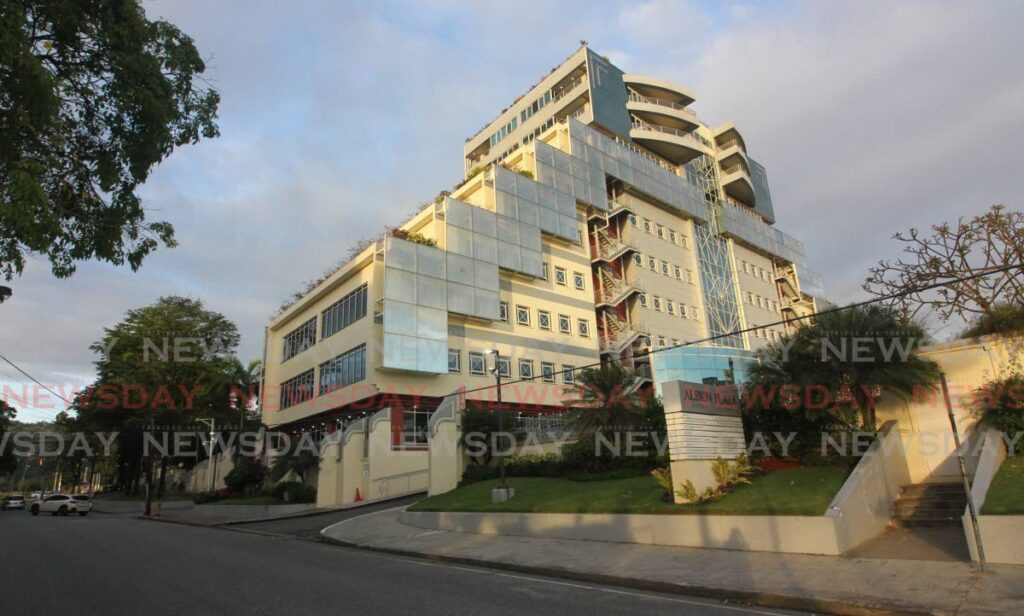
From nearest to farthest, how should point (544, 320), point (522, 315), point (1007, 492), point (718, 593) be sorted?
point (718, 593)
point (1007, 492)
point (522, 315)
point (544, 320)

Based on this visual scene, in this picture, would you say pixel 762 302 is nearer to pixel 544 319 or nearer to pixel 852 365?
pixel 544 319

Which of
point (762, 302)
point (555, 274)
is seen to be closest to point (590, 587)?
point (555, 274)

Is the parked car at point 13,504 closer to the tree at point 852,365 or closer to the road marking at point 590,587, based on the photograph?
the road marking at point 590,587

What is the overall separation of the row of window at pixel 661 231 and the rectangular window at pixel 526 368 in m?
16.1

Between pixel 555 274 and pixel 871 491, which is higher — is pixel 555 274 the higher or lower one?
the higher one

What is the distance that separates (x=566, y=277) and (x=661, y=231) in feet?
41.9

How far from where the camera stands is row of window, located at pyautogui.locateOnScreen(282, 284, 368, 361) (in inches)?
1423

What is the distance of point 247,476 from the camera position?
35188 mm

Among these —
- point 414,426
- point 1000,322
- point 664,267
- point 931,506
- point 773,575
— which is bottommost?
point 773,575

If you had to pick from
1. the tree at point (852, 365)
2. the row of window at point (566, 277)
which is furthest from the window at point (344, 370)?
the tree at point (852, 365)

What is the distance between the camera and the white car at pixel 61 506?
36719 millimetres

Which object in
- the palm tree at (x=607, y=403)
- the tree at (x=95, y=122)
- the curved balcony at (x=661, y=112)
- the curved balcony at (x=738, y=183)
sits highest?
the curved balcony at (x=661, y=112)

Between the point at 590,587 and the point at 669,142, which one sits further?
the point at 669,142

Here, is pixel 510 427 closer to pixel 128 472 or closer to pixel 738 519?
pixel 738 519
